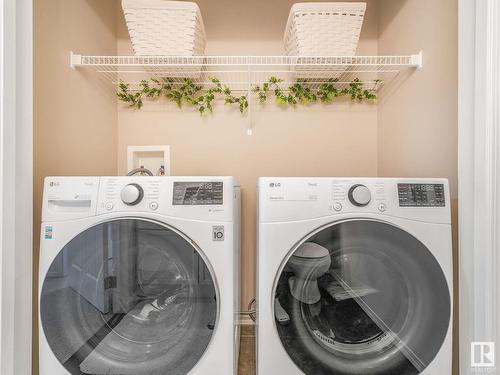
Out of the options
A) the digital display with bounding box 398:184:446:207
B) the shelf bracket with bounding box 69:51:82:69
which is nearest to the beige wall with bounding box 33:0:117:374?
the shelf bracket with bounding box 69:51:82:69

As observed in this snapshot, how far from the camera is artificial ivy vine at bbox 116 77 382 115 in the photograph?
1.72m

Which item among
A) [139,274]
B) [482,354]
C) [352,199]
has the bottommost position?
[482,354]

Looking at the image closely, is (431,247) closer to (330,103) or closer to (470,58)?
(470,58)

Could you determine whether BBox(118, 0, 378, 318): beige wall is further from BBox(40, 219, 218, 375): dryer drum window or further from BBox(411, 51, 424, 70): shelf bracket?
BBox(40, 219, 218, 375): dryer drum window

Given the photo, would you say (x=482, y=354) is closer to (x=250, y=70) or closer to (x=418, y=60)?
(x=418, y=60)

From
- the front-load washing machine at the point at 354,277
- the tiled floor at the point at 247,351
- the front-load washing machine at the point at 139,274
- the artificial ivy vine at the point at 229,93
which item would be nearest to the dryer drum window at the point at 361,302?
the front-load washing machine at the point at 354,277

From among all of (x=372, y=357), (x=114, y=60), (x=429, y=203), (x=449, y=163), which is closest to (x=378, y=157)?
(x=449, y=163)

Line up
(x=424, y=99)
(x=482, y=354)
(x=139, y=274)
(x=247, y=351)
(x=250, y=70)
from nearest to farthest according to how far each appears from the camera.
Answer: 1. (x=482, y=354)
2. (x=139, y=274)
3. (x=424, y=99)
4. (x=247, y=351)
5. (x=250, y=70)

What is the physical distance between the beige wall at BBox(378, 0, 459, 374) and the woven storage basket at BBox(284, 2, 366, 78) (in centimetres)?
30

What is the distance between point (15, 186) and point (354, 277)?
1234 mm

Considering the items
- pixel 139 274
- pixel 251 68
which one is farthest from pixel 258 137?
pixel 139 274

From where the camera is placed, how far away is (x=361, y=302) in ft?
3.28

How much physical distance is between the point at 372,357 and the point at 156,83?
1.83m

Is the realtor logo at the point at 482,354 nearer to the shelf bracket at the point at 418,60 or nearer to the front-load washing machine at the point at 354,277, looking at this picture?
the front-load washing machine at the point at 354,277
